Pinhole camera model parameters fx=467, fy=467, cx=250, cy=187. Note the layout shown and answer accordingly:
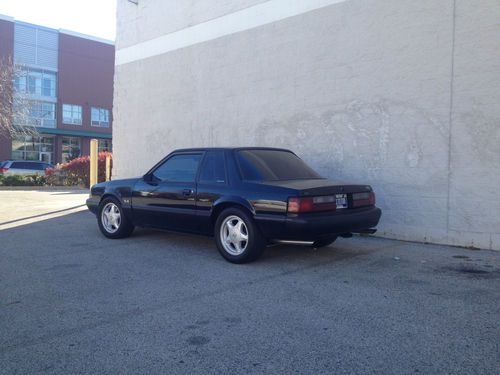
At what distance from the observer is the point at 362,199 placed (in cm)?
590

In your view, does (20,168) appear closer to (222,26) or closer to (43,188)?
(43,188)

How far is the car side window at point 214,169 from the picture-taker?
19.9ft

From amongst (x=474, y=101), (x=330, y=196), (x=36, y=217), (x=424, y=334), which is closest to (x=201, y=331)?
(x=424, y=334)

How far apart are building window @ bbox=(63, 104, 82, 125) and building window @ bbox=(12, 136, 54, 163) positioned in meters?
2.24

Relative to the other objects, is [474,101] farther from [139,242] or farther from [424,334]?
[139,242]

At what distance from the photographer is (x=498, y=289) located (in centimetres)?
464

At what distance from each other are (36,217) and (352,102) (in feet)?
23.7

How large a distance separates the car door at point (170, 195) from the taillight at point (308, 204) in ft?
5.13

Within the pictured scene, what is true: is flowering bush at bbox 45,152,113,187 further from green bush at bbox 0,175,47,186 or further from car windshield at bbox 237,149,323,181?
car windshield at bbox 237,149,323,181

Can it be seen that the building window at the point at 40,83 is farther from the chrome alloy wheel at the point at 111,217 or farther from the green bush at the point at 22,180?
the chrome alloy wheel at the point at 111,217

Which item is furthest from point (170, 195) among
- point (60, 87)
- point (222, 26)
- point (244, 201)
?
point (60, 87)

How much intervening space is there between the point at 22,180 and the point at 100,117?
2387cm

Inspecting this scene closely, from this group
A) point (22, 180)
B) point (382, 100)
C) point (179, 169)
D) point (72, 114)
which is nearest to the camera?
point (179, 169)

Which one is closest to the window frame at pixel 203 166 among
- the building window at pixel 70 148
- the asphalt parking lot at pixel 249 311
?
the asphalt parking lot at pixel 249 311
